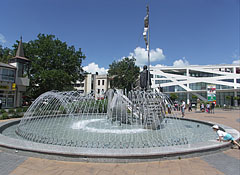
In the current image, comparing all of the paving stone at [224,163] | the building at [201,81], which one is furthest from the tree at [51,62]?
the building at [201,81]

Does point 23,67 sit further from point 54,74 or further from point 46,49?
point 54,74

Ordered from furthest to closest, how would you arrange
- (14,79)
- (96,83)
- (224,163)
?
(96,83) → (14,79) → (224,163)

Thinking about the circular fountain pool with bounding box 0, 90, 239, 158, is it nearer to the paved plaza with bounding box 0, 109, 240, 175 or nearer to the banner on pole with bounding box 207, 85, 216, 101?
the paved plaza with bounding box 0, 109, 240, 175

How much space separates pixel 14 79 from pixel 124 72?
29.0 m

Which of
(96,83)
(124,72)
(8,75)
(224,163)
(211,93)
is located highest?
(124,72)

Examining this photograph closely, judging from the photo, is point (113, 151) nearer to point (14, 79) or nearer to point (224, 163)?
point (224, 163)

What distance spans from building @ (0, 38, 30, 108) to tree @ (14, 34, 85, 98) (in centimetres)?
170

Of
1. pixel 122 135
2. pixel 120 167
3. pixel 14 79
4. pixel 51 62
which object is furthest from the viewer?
pixel 14 79

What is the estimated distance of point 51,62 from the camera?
28062mm

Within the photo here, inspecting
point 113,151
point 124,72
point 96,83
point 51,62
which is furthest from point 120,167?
point 96,83

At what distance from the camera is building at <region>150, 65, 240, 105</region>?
5277 centimetres

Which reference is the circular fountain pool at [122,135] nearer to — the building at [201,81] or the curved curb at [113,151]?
the curved curb at [113,151]

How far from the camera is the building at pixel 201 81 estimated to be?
2078 inches

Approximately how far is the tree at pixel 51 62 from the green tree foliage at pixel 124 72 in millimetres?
20226
